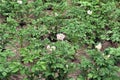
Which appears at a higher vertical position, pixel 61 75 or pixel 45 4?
pixel 45 4

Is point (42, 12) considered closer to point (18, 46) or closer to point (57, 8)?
point (57, 8)

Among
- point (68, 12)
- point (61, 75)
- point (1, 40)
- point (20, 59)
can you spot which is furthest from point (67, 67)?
point (68, 12)

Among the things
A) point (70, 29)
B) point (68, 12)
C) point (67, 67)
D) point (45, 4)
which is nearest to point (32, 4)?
point (45, 4)

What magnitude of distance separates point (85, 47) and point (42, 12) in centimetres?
104

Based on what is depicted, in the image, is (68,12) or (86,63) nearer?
(86,63)

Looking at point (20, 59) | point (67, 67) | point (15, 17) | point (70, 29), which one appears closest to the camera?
point (67, 67)

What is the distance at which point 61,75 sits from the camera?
151 inches

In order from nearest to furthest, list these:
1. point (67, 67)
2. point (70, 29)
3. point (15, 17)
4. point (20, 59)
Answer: point (67, 67), point (20, 59), point (70, 29), point (15, 17)

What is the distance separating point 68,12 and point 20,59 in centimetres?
139

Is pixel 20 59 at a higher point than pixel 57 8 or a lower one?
lower

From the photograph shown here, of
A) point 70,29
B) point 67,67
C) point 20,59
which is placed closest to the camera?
point 67,67

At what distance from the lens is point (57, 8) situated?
17.2 ft

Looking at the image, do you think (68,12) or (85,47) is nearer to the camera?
(85,47)

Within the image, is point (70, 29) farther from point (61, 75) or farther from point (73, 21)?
point (61, 75)
